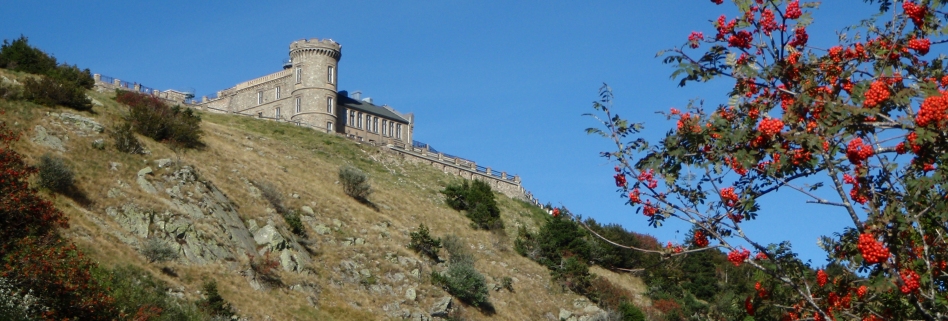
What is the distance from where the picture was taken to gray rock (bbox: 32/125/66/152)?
1426 inches

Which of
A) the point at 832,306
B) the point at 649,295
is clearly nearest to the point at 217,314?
the point at 832,306

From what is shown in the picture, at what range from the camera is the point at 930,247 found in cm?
1009

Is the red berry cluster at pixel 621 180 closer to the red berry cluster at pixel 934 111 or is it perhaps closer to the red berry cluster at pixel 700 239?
the red berry cluster at pixel 700 239

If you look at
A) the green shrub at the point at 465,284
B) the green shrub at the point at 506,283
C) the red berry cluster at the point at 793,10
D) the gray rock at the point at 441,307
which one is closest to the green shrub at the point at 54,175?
the gray rock at the point at 441,307

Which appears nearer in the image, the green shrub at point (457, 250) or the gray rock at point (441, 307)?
the gray rock at point (441, 307)

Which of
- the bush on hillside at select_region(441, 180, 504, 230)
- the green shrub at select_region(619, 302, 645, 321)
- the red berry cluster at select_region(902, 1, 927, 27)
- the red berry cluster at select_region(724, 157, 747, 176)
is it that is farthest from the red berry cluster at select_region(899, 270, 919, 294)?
the bush on hillside at select_region(441, 180, 504, 230)

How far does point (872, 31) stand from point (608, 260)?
2028 inches

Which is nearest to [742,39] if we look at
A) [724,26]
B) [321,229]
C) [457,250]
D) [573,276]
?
[724,26]

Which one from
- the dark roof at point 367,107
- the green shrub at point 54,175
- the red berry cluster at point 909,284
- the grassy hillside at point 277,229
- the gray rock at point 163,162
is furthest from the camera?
the dark roof at point 367,107

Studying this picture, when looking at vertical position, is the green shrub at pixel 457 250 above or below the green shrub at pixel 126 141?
below

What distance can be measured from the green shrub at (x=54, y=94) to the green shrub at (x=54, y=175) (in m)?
10.8

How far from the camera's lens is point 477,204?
2467 inches

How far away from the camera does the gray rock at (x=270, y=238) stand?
122 feet

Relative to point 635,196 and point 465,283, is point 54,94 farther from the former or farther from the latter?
point 635,196
